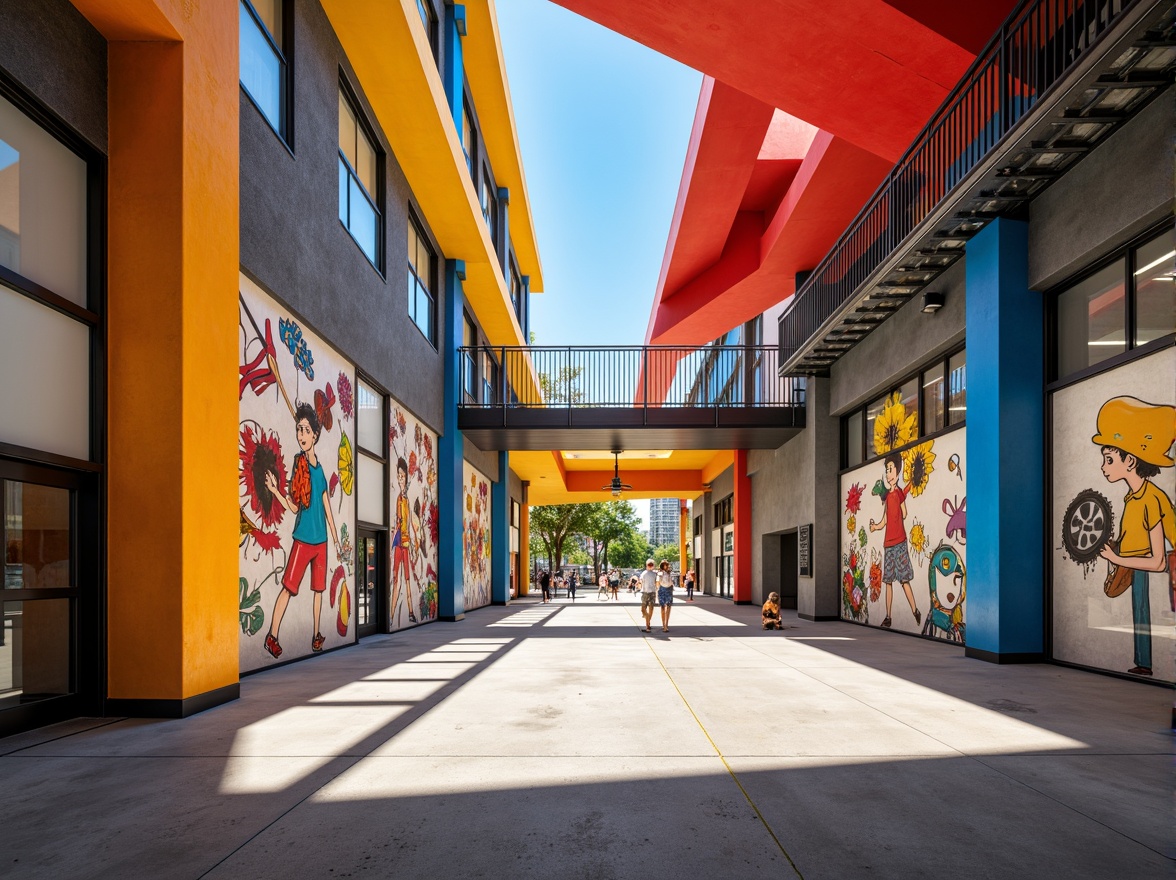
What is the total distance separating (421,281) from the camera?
17.8 metres

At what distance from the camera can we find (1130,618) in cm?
817

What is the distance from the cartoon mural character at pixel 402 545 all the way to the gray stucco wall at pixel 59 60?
9.25 metres

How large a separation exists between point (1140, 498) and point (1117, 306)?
2.19 meters

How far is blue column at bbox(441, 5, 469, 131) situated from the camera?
17.3 metres

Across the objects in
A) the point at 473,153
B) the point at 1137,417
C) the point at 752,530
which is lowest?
the point at 752,530

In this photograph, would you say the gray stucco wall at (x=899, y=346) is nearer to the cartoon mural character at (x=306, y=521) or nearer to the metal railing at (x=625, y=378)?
the metal railing at (x=625, y=378)

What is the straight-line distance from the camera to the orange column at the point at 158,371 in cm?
633

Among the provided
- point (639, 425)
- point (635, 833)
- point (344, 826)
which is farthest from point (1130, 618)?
point (639, 425)

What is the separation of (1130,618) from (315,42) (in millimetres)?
12500

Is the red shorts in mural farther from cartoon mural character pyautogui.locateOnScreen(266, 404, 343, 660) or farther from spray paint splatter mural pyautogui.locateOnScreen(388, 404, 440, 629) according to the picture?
spray paint splatter mural pyautogui.locateOnScreen(388, 404, 440, 629)

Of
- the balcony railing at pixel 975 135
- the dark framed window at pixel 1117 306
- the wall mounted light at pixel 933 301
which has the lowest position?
the dark framed window at pixel 1117 306

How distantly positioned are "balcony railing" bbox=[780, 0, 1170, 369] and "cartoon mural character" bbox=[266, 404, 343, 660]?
879cm

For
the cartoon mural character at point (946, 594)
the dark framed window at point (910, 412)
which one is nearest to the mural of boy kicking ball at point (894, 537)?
the dark framed window at point (910, 412)

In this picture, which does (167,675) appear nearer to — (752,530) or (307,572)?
(307,572)
